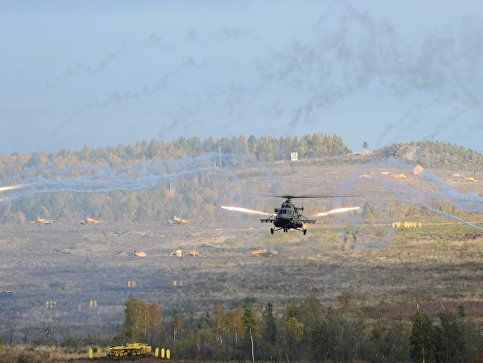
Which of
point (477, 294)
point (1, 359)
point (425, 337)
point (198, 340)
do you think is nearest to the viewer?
point (1, 359)

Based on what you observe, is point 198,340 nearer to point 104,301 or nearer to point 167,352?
point 167,352

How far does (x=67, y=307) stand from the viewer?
183 m

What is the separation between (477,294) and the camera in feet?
581

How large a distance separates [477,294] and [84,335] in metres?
58.5

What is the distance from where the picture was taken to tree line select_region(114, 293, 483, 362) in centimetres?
12081

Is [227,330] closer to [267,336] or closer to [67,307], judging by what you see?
[267,336]

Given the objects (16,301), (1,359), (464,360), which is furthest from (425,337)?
(16,301)

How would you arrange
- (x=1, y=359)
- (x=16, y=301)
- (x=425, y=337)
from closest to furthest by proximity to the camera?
(x=1, y=359) < (x=425, y=337) < (x=16, y=301)

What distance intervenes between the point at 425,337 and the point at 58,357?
3385 cm

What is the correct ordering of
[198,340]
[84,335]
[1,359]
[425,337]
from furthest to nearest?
[84,335] < [198,340] < [425,337] < [1,359]

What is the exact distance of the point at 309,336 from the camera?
440ft

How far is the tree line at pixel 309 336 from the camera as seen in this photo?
396 ft

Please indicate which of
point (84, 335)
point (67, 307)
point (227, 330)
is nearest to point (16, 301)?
point (67, 307)

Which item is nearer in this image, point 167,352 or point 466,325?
point 167,352
